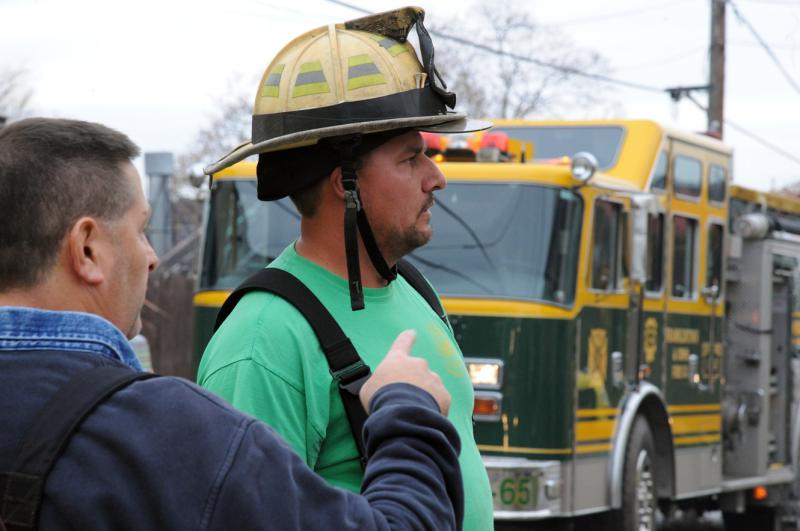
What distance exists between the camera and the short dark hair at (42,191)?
6.34ft

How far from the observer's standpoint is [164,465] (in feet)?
6.02

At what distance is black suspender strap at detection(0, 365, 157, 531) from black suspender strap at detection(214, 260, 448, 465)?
2.77ft

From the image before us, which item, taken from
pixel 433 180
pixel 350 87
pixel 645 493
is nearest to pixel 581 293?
pixel 645 493

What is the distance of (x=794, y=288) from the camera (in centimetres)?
1234

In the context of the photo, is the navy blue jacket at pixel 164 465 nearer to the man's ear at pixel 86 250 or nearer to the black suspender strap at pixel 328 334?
the man's ear at pixel 86 250

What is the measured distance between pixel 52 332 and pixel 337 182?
45.3 inches

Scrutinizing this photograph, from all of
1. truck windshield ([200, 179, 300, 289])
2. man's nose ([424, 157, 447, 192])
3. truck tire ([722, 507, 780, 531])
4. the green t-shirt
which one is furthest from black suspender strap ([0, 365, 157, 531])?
truck tire ([722, 507, 780, 531])

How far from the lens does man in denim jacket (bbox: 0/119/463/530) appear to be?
1819 mm

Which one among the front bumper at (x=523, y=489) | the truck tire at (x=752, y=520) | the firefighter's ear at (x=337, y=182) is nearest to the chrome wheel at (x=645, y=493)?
the front bumper at (x=523, y=489)

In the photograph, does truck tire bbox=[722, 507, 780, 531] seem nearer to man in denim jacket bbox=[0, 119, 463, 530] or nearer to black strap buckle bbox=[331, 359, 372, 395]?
black strap buckle bbox=[331, 359, 372, 395]

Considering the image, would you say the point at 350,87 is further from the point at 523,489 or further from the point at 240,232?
the point at 240,232

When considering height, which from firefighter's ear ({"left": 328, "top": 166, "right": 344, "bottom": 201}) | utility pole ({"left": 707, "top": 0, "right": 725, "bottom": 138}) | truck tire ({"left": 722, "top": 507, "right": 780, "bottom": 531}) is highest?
utility pole ({"left": 707, "top": 0, "right": 725, "bottom": 138})

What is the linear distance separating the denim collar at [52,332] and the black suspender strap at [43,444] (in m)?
0.07

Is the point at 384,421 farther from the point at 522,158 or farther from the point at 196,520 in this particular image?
the point at 522,158
